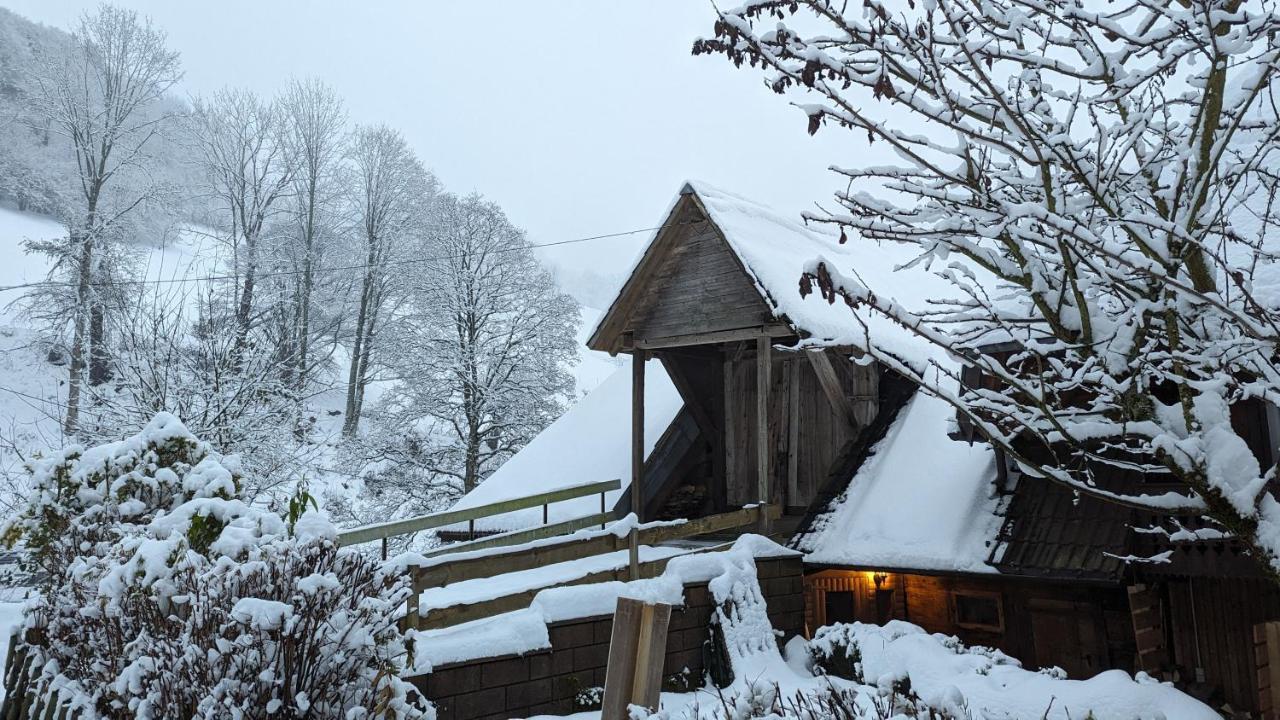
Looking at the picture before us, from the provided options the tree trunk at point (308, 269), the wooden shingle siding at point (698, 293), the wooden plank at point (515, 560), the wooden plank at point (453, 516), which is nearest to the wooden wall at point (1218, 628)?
the wooden shingle siding at point (698, 293)

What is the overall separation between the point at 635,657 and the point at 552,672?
381 cm

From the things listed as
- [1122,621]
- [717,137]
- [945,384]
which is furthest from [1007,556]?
[717,137]

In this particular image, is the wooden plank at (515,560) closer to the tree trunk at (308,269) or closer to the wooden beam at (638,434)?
the wooden beam at (638,434)

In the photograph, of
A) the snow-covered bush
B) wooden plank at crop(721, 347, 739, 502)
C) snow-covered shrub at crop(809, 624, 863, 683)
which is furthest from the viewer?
wooden plank at crop(721, 347, 739, 502)

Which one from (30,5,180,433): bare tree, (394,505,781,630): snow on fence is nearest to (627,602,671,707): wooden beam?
(394,505,781,630): snow on fence

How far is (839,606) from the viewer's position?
10.2 meters

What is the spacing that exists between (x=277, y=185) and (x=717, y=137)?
17691cm

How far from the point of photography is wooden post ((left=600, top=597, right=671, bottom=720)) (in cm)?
362

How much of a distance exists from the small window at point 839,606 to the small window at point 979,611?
1.25 meters

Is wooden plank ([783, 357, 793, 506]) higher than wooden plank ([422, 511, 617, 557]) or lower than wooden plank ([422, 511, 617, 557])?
higher

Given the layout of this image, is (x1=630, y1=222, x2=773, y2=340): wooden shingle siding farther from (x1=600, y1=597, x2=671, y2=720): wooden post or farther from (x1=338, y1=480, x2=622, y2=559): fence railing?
(x1=600, y1=597, x2=671, y2=720): wooden post

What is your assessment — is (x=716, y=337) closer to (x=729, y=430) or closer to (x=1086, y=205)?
(x=729, y=430)

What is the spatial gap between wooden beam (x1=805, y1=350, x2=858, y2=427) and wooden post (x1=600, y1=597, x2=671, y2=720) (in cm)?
723

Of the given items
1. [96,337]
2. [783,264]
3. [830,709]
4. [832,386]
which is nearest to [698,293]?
[783,264]
